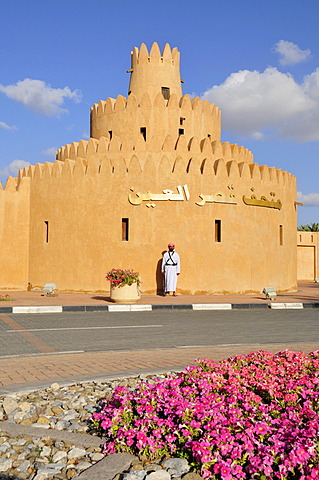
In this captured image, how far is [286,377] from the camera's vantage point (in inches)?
209

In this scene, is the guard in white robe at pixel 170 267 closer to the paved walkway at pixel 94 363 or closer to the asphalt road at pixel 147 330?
the asphalt road at pixel 147 330

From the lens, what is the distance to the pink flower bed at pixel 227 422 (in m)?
3.40

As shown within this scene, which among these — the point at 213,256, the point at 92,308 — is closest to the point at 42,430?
the point at 92,308

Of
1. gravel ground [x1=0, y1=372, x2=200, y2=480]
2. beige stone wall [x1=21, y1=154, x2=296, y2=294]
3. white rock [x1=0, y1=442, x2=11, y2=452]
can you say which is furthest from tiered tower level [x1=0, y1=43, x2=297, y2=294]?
white rock [x1=0, y1=442, x2=11, y2=452]

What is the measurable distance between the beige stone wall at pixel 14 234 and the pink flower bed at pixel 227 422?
17671mm

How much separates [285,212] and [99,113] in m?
9.91

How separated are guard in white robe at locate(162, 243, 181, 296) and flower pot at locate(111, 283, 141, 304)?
281 centimetres

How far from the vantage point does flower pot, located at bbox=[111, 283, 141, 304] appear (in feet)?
54.6

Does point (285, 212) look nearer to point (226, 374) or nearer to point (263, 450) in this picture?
point (226, 374)

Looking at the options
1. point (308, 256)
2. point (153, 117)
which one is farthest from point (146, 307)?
point (308, 256)

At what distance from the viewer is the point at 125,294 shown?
1669 cm

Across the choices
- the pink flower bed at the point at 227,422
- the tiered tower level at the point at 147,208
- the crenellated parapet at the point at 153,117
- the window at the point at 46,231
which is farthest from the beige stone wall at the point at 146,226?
the pink flower bed at the point at 227,422

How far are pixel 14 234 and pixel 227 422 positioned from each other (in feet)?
64.0

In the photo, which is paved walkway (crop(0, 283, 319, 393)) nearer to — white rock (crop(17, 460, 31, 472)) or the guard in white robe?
white rock (crop(17, 460, 31, 472))
